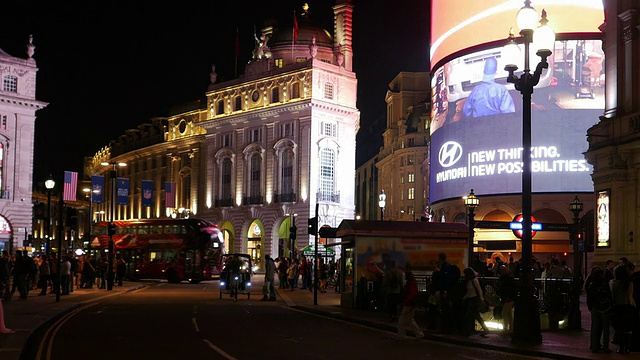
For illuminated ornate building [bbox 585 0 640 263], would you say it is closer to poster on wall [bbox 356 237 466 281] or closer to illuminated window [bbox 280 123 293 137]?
poster on wall [bbox 356 237 466 281]

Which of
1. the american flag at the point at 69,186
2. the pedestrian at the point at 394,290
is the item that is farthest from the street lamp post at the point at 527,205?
the american flag at the point at 69,186

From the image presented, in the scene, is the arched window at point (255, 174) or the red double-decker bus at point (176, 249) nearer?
the red double-decker bus at point (176, 249)

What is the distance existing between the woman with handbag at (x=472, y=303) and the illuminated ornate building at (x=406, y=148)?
88181 mm

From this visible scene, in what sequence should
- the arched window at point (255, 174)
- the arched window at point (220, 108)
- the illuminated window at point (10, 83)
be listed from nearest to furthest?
the illuminated window at point (10, 83) < the arched window at point (255, 174) < the arched window at point (220, 108)

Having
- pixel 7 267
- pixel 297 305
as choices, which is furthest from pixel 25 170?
pixel 297 305

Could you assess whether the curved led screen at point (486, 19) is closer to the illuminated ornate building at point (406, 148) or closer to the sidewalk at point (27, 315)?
the sidewalk at point (27, 315)

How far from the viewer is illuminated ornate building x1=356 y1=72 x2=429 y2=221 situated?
113688mm

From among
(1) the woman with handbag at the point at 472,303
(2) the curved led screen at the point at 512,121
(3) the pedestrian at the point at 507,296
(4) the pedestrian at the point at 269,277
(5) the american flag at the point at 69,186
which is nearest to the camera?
(3) the pedestrian at the point at 507,296

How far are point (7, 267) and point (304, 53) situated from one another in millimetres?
59031

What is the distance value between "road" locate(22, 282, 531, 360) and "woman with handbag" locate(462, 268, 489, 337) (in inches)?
52.7

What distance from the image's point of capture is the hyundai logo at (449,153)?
67.0m

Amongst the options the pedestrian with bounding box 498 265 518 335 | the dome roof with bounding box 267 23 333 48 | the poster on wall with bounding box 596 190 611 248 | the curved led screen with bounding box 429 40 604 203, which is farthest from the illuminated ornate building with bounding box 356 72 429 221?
the pedestrian with bounding box 498 265 518 335

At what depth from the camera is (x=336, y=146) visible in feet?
280

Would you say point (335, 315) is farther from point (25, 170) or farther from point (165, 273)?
point (25, 170)
